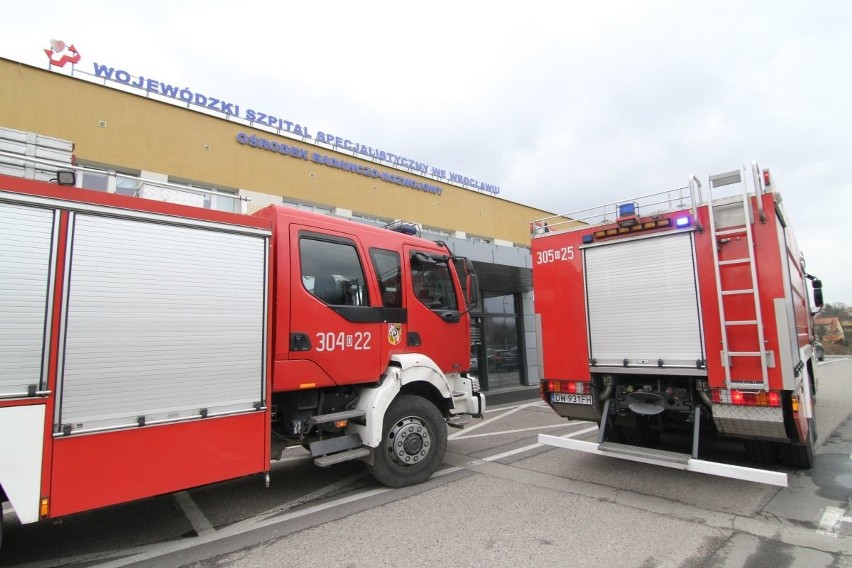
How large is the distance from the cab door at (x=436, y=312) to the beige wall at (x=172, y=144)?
381 inches

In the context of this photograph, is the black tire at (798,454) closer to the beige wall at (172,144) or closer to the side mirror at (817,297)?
the side mirror at (817,297)

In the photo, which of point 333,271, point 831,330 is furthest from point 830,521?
point 831,330

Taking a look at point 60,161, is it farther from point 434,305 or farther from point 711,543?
point 711,543

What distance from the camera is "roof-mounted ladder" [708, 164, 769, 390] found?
15.2 ft

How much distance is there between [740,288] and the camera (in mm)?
4816

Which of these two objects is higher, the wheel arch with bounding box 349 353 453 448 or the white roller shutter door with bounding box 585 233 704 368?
the white roller shutter door with bounding box 585 233 704 368

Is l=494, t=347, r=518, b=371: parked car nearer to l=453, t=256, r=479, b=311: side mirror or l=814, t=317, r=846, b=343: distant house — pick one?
l=453, t=256, r=479, b=311: side mirror

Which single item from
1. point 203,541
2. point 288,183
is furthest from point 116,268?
point 288,183

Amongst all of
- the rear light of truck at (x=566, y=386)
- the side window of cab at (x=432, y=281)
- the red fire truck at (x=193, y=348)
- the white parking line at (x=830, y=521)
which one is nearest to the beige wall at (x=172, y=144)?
the red fire truck at (x=193, y=348)

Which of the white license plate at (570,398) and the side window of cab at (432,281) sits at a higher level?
the side window of cab at (432,281)

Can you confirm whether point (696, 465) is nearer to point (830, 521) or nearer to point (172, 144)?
point (830, 521)

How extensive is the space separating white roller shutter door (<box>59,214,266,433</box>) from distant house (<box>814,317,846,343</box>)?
46.6m

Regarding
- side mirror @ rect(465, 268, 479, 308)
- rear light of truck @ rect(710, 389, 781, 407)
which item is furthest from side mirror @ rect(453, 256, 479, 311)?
rear light of truck @ rect(710, 389, 781, 407)

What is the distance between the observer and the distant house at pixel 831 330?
1476 inches
